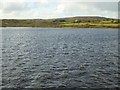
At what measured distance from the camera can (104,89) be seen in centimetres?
2700

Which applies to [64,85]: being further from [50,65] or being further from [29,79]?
[50,65]

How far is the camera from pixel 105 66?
132 ft

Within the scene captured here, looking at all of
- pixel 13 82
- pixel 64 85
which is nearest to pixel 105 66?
pixel 64 85

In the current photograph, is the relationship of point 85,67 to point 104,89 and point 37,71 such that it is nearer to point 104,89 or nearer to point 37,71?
point 37,71

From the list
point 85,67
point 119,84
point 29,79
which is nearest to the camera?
point 119,84

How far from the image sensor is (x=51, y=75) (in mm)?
33875

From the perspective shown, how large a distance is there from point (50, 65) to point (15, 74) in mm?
8130

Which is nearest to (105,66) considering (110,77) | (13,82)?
(110,77)

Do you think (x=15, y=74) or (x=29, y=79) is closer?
(x=29, y=79)

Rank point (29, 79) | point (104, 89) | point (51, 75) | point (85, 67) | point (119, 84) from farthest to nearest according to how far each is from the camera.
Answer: point (85, 67) < point (51, 75) < point (29, 79) < point (119, 84) < point (104, 89)

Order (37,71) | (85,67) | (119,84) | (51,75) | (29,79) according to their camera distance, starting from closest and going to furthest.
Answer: (119,84) → (29,79) → (51,75) → (37,71) → (85,67)

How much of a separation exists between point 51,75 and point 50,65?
6.91m

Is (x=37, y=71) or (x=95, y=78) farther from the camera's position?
(x=37, y=71)

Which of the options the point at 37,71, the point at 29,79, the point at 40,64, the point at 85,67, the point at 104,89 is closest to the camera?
the point at 104,89
